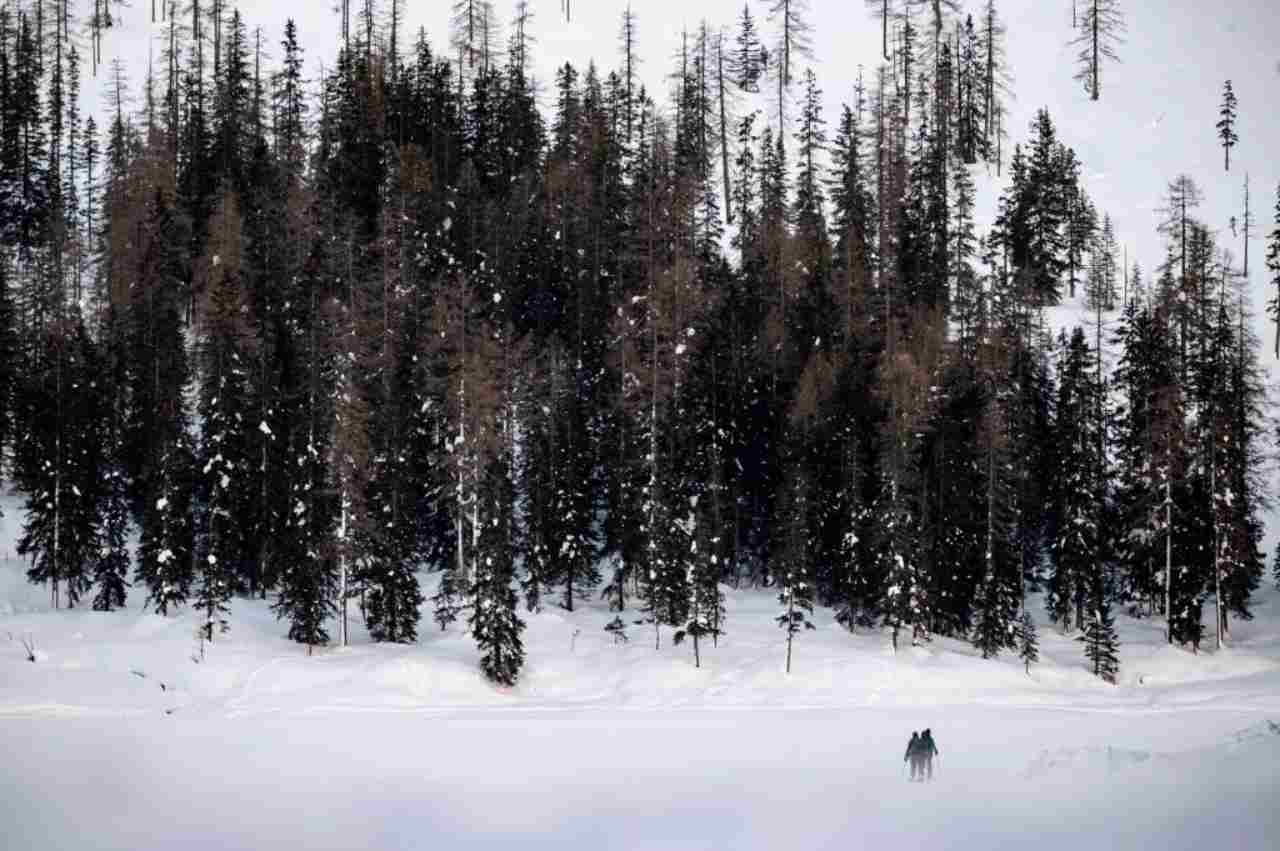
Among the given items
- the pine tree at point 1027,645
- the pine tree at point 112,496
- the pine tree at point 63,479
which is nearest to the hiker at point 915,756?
the pine tree at point 1027,645

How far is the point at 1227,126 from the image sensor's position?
90.9 meters

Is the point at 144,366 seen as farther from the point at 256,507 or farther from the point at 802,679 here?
the point at 802,679

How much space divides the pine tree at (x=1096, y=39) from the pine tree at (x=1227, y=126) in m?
11.0

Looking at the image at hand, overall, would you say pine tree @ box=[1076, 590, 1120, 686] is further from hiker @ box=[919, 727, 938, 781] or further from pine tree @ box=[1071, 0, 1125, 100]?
pine tree @ box=[1071, 0, 1125, 100]

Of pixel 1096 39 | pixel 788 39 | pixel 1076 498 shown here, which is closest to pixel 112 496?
pixel 1076 498

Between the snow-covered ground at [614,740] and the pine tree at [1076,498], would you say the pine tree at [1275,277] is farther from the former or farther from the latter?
the snow-covered ground at [614,740]

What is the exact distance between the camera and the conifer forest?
4109 cm

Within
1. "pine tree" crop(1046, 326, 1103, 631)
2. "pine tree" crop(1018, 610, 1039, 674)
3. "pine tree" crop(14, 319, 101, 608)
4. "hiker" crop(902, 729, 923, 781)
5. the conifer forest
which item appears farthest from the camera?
"pine tree" crop(1046, 326, 1103, 631)

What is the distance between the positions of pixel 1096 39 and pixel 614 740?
3874 inches

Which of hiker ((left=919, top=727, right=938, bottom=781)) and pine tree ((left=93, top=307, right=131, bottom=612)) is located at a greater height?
pine tree ((left=93, top=307, right=131, bottom=612))

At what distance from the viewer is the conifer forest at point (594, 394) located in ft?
135

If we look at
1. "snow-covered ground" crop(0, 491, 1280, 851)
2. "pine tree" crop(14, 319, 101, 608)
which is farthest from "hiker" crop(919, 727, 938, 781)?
"pine tree" crop(14, 319, 101, 608)

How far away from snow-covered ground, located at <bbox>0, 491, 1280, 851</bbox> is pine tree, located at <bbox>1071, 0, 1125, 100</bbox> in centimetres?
6834

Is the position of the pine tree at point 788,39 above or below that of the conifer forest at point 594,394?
above
